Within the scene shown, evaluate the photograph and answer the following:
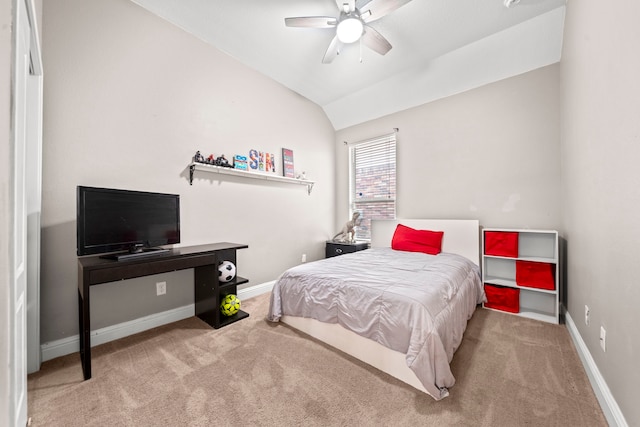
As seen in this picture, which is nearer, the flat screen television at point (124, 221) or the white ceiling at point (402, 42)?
the flat screen television at point (124, 221)

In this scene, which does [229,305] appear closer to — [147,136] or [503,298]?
[147,136]

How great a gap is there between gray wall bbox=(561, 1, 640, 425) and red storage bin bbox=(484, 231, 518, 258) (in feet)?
1.90

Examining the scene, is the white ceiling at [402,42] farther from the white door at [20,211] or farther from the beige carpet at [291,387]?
the beige carpet at [291,387]

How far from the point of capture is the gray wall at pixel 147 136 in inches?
74.7

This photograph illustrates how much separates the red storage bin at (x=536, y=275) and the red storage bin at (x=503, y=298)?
0.13m

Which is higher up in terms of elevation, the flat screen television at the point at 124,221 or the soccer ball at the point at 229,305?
the flat screen television at the point at 124,221

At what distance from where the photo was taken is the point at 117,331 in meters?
2.13

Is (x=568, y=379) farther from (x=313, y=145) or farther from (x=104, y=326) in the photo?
(x=313, y=145)

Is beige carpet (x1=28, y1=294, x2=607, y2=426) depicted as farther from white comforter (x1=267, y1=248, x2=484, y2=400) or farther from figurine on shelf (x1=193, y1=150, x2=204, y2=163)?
figurine on shelf (x1=193, y1=150, x2=204, y2=163)

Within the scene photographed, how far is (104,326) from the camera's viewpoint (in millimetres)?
2082

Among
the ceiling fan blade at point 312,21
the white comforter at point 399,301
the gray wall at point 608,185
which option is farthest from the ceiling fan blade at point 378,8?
the white comforter at point 399,301

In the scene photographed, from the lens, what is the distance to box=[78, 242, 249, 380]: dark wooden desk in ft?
5.33

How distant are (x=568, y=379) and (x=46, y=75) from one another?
Result: 4187mm

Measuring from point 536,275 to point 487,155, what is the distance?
1460 millimetres
